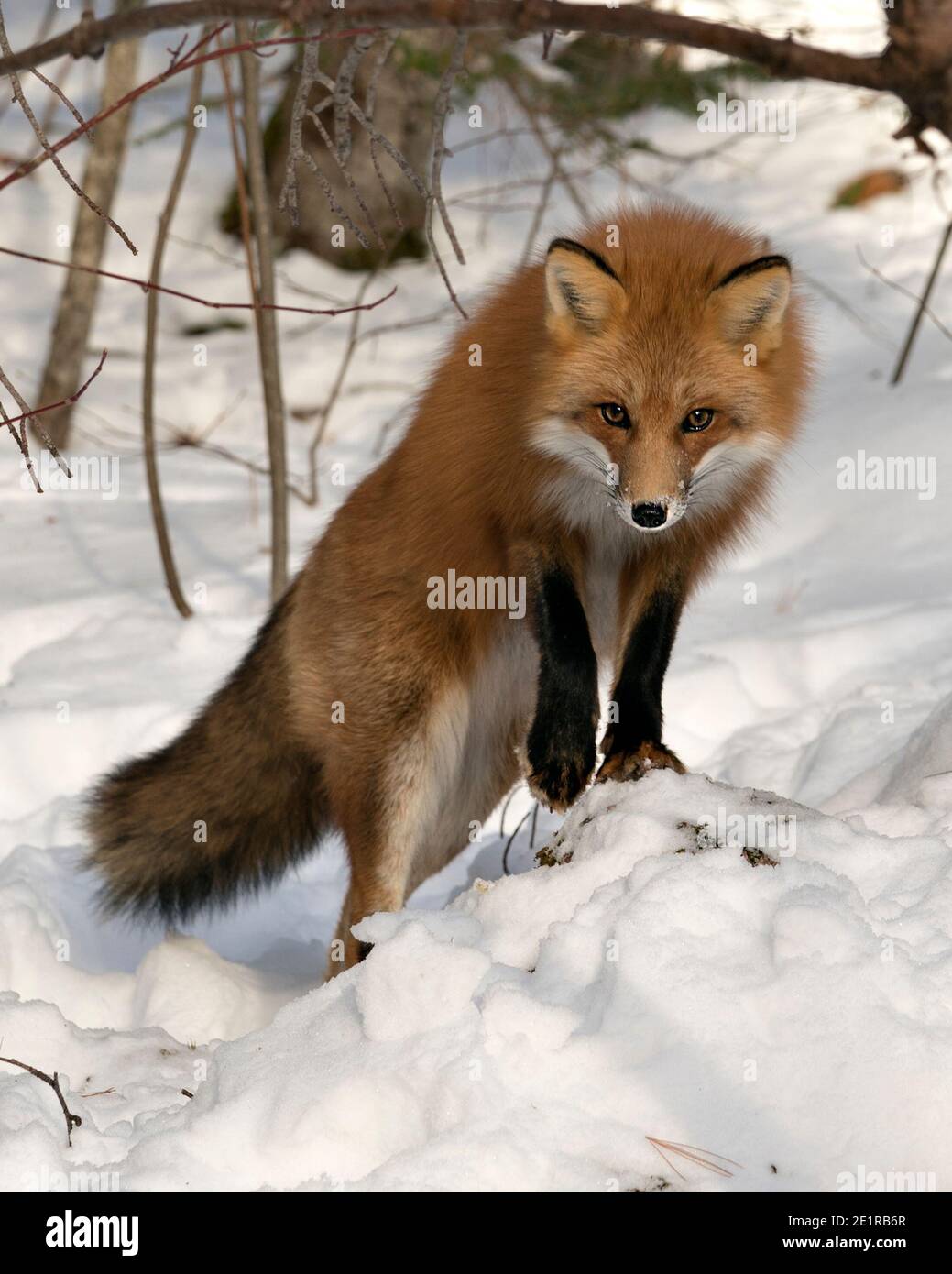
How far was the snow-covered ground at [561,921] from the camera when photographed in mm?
2377

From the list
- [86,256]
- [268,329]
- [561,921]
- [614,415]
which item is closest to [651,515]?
[614,415]

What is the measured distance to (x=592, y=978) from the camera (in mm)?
2641

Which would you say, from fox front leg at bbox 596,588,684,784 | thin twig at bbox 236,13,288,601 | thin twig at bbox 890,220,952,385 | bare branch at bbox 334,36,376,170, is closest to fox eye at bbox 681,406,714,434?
fox front leg at bbox 596,588,684,784

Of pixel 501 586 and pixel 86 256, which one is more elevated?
pixel 86 256

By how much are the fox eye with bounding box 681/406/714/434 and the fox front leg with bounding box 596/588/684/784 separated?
0.53m

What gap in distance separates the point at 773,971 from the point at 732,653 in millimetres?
3853

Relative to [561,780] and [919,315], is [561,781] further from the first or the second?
[919,315]

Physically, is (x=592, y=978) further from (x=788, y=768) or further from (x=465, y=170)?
(x=465, y=170)

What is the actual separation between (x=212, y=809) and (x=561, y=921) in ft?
6.17

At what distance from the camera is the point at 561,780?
3.69m

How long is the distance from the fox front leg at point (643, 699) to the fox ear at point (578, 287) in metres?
0.80

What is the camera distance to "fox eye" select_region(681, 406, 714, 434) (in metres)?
3.54

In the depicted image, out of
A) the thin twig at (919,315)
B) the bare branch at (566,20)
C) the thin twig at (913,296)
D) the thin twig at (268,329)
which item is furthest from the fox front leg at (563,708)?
the thin twig at (919,315)

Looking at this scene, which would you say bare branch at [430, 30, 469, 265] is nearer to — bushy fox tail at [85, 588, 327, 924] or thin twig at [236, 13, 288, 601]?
bushy fox tail at [85, 588, 327, 924]
